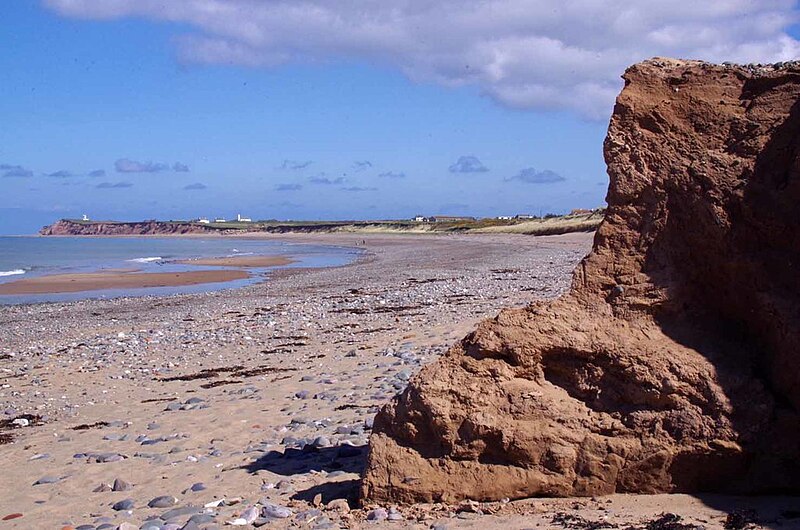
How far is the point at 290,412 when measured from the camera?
10.1 metres

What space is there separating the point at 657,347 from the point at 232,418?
5843mm

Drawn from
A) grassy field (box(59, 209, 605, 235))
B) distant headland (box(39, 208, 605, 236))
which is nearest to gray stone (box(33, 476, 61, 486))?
distant headland (box(39, 208, 605, 236))

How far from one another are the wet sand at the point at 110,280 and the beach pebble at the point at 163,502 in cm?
3264

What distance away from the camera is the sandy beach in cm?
582

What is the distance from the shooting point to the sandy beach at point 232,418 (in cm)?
582

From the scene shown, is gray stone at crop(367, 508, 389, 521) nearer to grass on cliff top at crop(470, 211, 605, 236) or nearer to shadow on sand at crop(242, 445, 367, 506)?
shadow on sand at crop(242, 445, 367, 506)

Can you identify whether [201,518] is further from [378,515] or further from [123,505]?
[378,515]

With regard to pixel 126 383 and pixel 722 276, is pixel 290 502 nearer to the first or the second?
pixel 722 276

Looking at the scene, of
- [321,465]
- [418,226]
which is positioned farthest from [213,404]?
[418,226]

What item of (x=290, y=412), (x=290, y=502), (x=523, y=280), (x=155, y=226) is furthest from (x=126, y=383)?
(x=155, y=226)

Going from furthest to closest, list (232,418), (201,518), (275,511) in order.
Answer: (232,418)
(201,518)
(275,511)

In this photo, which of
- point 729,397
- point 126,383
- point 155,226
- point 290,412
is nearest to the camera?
point 729,397

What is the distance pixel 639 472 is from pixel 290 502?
2646 millimetres

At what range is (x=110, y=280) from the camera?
43250 millimetres
